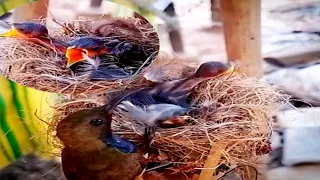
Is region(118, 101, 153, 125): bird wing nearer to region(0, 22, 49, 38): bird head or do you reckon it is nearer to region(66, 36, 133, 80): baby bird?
region(66, 36, 133, 80): baby bird

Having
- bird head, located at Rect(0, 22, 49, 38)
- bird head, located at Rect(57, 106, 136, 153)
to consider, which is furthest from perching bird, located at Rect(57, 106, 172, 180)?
bird head, located at Rect(0, 22, 49, 38)

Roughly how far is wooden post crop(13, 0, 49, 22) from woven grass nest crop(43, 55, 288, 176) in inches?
8.2

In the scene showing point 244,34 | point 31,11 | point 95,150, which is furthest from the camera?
point 31,11

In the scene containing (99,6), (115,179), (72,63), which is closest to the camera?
(115,179)

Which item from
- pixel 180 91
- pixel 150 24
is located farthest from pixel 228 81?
pixel 150 24

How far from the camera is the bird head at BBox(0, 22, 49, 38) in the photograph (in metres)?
0.85

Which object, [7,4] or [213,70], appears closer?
[213,70]

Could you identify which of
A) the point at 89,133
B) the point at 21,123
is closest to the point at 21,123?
the point at 21,123

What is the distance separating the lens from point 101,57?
0.82 meters

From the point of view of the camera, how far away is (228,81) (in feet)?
2.45

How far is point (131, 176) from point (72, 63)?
0.19 meters

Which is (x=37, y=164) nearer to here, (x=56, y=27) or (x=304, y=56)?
(x=56, y=27)

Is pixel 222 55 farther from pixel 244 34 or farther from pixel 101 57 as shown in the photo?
pixel 101 57

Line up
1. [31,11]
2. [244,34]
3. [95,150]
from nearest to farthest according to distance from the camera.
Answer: [95,150], [244,34], [31,11]
